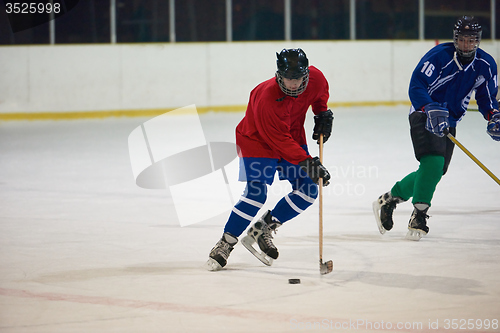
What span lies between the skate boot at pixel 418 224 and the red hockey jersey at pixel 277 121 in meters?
0.87

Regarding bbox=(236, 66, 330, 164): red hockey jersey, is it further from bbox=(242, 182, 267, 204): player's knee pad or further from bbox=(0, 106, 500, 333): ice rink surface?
bbox=(0, 106, 500, 333): ice rink surface

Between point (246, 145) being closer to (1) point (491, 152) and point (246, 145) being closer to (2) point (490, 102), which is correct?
(2) point (490, 102)

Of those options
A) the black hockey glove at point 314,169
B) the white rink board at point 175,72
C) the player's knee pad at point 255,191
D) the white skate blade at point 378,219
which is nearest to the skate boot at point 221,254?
the player's knee pad at point 255,191

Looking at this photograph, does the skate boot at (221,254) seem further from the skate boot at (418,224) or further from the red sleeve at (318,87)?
the skate boot at (418,224)

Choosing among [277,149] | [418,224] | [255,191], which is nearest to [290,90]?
[277,149]

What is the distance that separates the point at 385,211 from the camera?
4.39 meters

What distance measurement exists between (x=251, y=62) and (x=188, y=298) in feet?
30.6

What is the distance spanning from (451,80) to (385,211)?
826 millimetres

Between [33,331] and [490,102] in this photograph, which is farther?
[490,102]

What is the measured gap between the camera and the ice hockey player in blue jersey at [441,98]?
4.08 metres

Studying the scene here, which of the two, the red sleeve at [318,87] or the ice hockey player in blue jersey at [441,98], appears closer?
the red sleeve at [318,87]

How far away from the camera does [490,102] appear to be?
14.1 ft

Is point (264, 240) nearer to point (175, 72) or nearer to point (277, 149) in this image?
point (277, 149)

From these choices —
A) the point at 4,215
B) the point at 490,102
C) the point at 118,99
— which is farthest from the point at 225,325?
the point at 118,99
